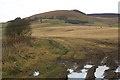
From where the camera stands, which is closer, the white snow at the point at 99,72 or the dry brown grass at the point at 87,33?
the white snow at the point at 99,72

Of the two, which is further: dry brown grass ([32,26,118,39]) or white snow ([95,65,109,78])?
dry brown grass ([32,26,118,39])

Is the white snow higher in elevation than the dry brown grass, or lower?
lower

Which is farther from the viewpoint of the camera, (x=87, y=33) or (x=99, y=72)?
(x=87, y=33)

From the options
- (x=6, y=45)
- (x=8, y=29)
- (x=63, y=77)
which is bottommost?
(x=63, y=77)

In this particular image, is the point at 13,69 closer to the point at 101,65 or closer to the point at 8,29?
the point at 101,65

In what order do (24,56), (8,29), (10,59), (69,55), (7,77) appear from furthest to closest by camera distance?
1. (8,29)
2. (69,55)
3. (24,56)
4. (10,59)
5. (7,77)

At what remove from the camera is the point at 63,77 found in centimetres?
2419

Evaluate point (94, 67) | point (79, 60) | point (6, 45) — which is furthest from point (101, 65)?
point (6, 45)

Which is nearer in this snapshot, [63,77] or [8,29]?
[63,77]

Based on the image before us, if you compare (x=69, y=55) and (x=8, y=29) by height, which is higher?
(x=8, y=29)

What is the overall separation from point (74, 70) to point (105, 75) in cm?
470

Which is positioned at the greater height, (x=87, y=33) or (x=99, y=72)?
(x=87, y=33)

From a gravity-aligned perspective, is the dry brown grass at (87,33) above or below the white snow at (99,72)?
above

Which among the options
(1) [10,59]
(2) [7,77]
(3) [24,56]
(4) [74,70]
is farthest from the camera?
(3) [24,56]
